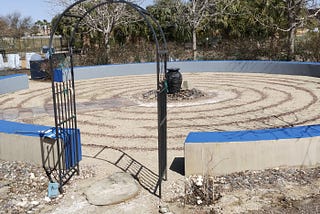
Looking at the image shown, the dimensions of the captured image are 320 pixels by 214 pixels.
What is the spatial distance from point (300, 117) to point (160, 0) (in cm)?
1851

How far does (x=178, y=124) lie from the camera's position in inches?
306

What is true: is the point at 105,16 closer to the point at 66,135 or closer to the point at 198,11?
the point at 198,11

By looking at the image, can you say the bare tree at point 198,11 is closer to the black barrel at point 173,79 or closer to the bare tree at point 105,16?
the bare tree at point 105,16

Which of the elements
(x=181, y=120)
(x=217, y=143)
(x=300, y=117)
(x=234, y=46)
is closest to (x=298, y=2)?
(x=234, y=46)

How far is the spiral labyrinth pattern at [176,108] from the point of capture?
7.27 m

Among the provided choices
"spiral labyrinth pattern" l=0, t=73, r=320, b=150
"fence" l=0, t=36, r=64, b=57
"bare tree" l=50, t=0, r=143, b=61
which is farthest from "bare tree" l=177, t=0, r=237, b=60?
"fence" l=0, t=36, r=64, b=57

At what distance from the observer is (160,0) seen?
24.5 meters

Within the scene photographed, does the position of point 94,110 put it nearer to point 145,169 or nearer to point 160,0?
point 145,169

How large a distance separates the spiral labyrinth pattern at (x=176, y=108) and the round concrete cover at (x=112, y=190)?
155cm

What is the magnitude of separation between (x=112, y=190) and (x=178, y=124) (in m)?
3.53

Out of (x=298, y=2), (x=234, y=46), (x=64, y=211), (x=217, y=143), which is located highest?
(x=298, y=2)

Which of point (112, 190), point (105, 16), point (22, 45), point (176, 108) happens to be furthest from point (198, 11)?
point (22, 45)

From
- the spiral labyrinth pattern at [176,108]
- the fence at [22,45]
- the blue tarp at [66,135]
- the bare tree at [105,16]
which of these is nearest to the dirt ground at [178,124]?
the spiral labyrinth pattern at [176,108]

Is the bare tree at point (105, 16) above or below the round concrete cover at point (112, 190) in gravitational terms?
above
